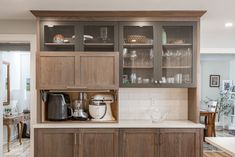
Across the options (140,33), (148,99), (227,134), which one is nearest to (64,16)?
(140,33)

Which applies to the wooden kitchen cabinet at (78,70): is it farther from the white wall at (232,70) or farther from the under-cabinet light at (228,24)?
the white wall at (232,70)

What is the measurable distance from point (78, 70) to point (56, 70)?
288 millimetres

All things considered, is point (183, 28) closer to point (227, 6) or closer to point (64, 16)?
point (227, 6)

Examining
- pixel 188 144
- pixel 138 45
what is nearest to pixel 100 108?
pixel 138 45

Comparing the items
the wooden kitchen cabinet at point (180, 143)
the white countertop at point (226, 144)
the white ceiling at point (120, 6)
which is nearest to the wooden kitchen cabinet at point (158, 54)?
the white ceiling at point (120, 6)

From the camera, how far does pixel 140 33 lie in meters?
3.86

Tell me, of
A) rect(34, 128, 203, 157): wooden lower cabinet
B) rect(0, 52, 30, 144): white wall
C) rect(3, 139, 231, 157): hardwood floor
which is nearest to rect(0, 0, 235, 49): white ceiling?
rect(34, 128, 203, 157): wooden lower cabinet

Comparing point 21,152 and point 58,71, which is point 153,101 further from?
point 21,152

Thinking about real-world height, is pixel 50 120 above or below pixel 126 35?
below

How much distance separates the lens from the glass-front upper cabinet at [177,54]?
382cm

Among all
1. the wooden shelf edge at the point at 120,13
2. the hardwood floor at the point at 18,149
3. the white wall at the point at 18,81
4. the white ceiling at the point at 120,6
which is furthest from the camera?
the white wall at the point at 18,81

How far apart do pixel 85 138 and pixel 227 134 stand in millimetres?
5624

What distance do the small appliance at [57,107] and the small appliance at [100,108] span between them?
35 centimetres

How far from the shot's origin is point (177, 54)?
153 inches
